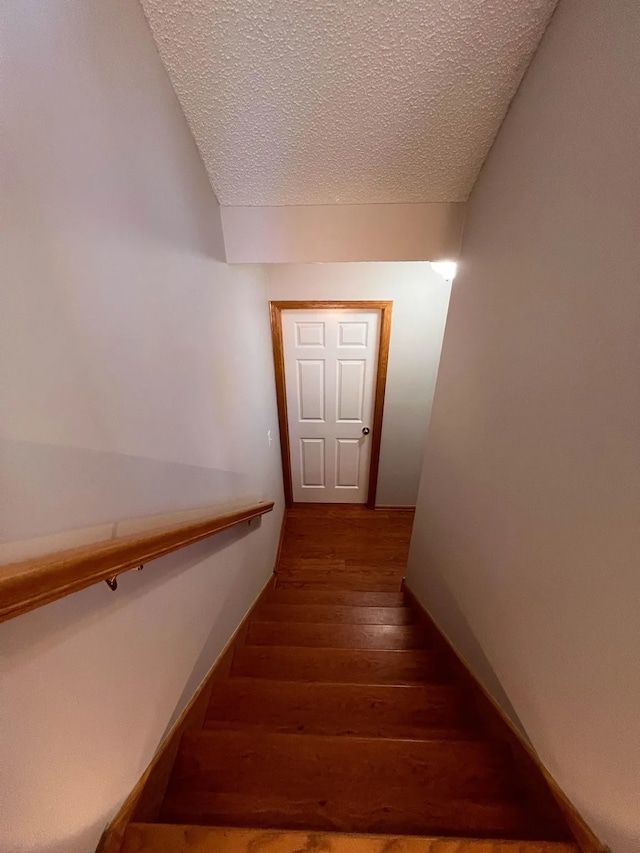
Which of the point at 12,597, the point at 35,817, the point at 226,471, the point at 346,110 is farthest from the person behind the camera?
the point at 226,471

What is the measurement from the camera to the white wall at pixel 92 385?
54cm

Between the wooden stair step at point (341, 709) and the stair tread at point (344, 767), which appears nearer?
the stair tread at point (344, 767)

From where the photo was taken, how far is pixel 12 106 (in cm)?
52

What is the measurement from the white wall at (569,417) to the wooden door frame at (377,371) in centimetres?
166

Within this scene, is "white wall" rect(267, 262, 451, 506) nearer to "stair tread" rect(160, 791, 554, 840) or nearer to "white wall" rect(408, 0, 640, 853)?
"white wall" rect(408, 0, 640, 853)

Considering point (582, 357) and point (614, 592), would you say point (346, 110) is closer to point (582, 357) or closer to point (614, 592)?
point (582, 357)

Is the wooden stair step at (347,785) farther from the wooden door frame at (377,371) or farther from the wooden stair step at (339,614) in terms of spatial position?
the wooden door frame at (377,371)

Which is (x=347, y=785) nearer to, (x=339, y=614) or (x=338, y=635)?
(x=338, y=635)

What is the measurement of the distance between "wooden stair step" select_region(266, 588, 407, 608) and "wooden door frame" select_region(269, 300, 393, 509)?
1.26 metres

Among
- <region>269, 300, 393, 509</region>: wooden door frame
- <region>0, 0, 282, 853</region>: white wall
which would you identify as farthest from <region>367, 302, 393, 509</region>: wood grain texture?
<region>0, 0, 282, 853</region>: white wall

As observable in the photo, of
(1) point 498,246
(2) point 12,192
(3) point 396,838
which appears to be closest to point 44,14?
(2) point 12,192

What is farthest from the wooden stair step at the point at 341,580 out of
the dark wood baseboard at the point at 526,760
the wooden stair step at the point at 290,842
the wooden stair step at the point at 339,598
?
the wooden stair step at the point at 290,842

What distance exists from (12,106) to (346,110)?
981 mm

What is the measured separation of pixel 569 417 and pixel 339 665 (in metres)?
1.46
